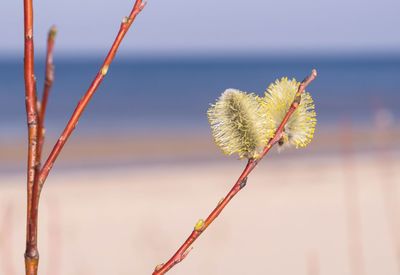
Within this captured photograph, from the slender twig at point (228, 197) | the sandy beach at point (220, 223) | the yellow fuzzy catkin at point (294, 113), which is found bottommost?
the slender twig at point (228, 197)

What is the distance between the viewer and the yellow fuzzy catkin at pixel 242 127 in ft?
3.14

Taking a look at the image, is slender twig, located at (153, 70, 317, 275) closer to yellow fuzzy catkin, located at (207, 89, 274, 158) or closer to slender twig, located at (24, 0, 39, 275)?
yellow fuzzy catkin, located at (207, 89, 274, 158)

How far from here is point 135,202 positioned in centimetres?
947

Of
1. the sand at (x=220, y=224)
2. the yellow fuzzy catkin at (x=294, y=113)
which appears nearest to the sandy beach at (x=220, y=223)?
the sand at (x=220, y=224)

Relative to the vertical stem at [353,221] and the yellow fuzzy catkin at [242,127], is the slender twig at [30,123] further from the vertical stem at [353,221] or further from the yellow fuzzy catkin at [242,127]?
the vertical stem at [353,221]

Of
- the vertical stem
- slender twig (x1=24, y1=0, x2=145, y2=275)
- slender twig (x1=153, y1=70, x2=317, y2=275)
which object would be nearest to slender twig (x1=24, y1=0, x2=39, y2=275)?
slender twig (x1=24, y1=0, x2=145, y2=275)

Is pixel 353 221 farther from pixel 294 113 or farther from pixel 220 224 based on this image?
pixel 294 113

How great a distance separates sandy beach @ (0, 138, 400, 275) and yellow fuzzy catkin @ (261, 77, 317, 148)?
3962mm

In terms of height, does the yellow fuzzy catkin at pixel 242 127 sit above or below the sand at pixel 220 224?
below

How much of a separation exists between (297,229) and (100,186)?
4004 mm

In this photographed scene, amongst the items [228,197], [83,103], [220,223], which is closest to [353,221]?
[220,223]

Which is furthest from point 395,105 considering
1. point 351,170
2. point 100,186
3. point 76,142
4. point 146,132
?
point 100,186

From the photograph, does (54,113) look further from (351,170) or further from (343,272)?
(343,272)

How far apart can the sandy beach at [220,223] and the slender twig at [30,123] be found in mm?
4057
